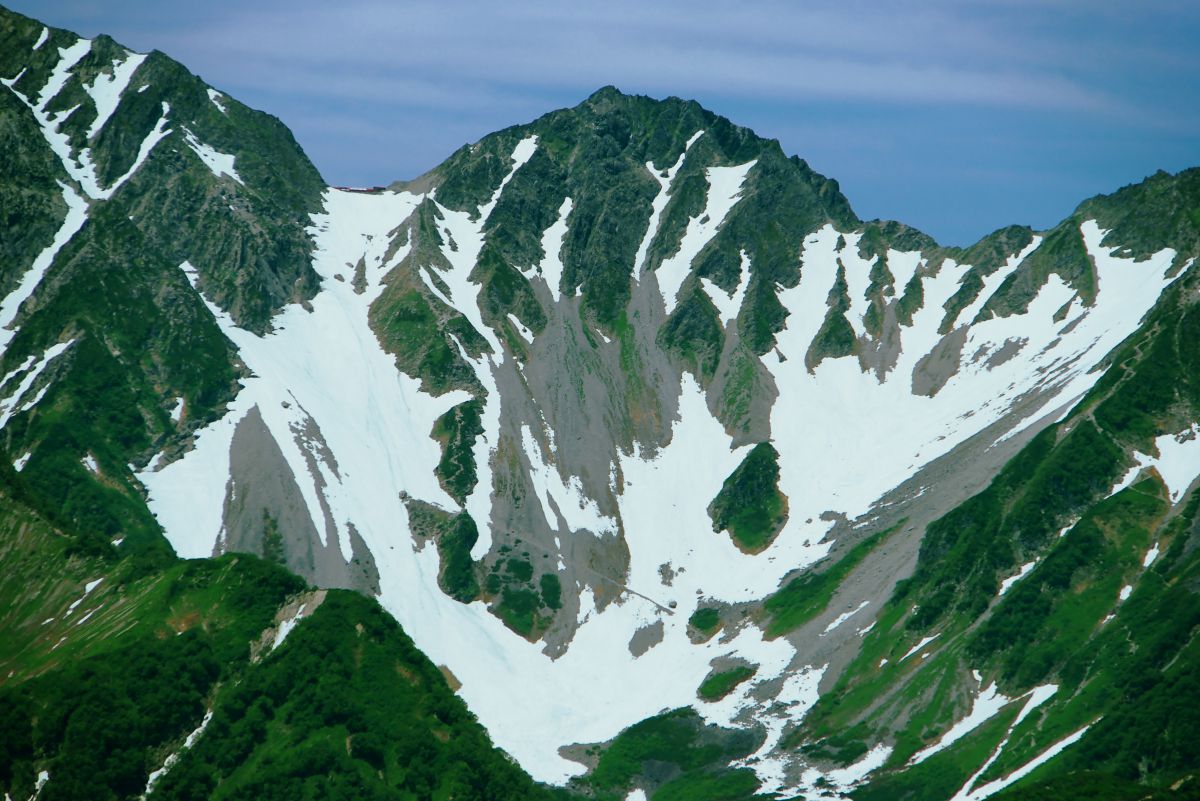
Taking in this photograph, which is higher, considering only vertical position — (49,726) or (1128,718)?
(1128,718)

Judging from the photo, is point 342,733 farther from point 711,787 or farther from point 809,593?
point 809,593

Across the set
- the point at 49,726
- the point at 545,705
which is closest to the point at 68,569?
the point at 49,726

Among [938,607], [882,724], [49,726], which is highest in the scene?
[938,607]

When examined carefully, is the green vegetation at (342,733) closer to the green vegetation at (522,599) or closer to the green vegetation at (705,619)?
the green vegetation at (522,599)

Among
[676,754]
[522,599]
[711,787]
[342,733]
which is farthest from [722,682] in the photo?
[342,733]

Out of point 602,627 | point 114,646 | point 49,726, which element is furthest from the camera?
point 602,627

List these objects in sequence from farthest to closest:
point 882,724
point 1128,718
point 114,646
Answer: point 882,724 → point 1128,718 → point 114,646

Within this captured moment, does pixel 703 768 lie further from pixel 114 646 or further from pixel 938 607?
pixel 114 646

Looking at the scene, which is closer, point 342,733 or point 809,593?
point 342,733
